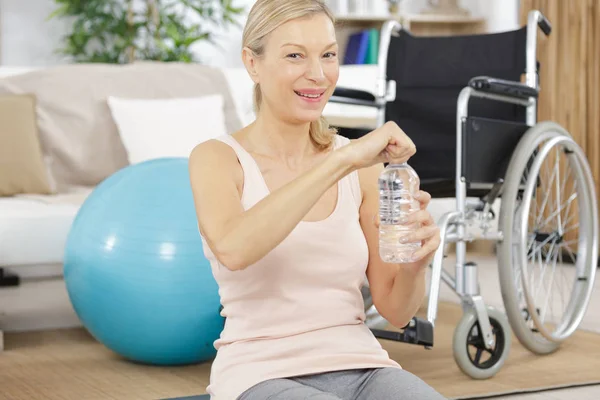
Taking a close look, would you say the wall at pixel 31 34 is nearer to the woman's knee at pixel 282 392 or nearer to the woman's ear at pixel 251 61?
the woman's ear at pixel 251 61

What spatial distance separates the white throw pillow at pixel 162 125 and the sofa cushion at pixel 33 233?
1.81 ft

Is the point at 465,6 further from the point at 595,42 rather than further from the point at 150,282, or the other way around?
the point at 150,282

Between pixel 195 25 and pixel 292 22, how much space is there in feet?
13.1

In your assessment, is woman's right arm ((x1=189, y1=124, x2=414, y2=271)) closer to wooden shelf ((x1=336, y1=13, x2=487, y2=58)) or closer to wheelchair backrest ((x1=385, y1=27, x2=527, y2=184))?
wheelchair backrest ((x1=385, y1=27, x2=527, y2=184))

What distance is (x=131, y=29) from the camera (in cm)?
519

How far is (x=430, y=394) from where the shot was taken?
1187mm

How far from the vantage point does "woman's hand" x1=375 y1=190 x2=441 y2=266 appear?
1.21m

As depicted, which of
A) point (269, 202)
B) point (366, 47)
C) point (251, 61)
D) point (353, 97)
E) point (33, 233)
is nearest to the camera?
point (269, 202)

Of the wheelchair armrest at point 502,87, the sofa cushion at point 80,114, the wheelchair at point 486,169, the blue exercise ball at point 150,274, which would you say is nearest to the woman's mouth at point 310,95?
the wheelchair at point 486,169

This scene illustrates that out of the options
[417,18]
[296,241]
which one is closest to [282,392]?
[296,241]

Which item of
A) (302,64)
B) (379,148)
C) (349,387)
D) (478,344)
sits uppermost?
(302,64)

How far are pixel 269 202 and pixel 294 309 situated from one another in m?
0.19

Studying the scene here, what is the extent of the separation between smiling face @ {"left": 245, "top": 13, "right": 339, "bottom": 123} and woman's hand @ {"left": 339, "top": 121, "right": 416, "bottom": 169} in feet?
0.45

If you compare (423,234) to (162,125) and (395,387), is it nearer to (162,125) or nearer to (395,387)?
(395,387)
